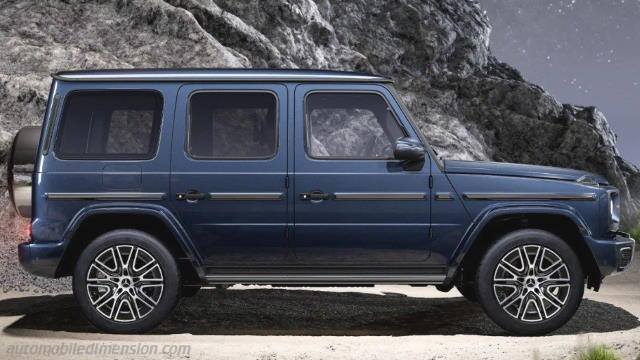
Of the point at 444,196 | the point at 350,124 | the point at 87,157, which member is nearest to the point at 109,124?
the point at 87,157

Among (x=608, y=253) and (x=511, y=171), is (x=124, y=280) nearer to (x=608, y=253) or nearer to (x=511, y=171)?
(x=511, y=171)

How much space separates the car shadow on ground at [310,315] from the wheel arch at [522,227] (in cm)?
61

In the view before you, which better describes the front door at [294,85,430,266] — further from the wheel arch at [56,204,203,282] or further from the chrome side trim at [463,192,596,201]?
the wheel arch at [56,204,203,282]

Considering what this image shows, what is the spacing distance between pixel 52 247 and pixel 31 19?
12.1 metres

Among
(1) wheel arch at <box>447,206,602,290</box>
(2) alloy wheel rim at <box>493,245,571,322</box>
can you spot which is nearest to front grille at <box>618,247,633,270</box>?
(1) wheel arch at <box>447,206,602,290</box>

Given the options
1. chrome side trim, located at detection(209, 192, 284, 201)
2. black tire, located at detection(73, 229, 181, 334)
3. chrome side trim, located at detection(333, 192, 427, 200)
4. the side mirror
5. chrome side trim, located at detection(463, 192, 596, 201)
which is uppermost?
the side mirror

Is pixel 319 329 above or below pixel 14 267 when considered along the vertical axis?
above

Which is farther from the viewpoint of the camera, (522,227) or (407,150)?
(522,227)

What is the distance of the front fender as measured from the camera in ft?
19.8

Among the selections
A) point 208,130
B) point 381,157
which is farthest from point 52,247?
point 381,157

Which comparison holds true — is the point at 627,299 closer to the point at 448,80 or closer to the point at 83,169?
the point at 83,169

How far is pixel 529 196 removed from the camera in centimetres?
608

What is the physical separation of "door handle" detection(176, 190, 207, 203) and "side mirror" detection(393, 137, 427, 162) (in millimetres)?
1567

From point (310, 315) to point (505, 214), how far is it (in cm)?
221
